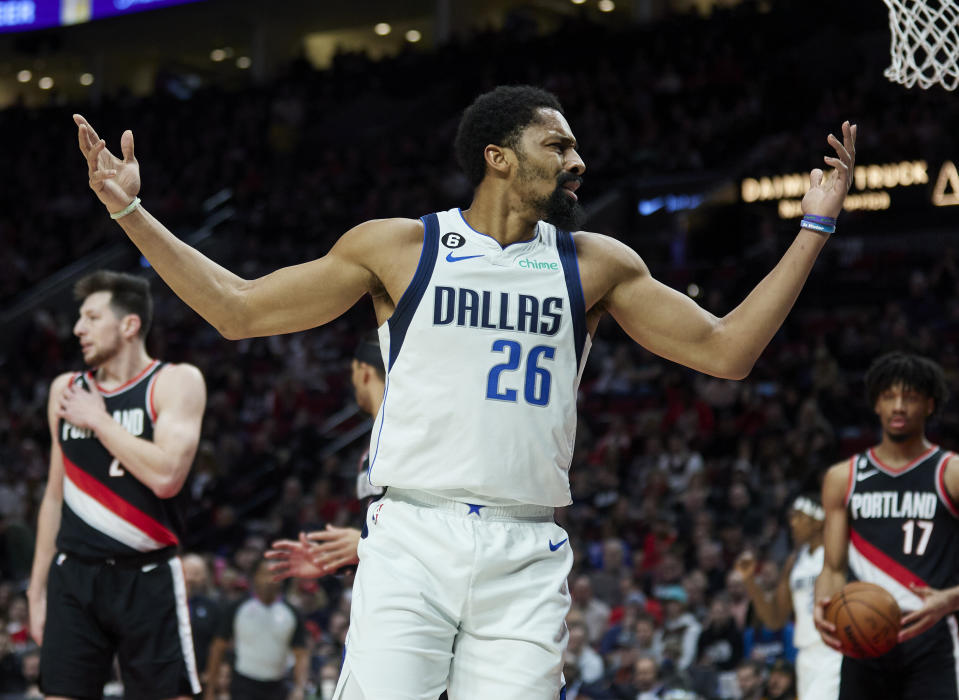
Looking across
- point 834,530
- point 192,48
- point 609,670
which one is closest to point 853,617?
point 834,530

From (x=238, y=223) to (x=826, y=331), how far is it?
12764 millimetres

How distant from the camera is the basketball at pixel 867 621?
4.84 m

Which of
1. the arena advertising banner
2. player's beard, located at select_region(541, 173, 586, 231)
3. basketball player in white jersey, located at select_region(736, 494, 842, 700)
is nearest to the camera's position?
player's beard, located at select_region(541, 173, 586, 231)

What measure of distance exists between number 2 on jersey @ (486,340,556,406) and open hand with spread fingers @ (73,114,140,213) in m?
1.06

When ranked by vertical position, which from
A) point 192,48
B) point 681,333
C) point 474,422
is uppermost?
point 192,48

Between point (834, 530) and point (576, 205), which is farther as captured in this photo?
point (834, 530)

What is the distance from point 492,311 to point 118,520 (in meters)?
2.34

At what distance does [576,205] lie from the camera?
11.2ft

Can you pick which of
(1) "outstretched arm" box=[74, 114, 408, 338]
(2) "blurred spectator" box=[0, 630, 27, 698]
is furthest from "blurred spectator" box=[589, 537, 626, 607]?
(1) "outstretched arm" box=[74, 114, 408, 338]

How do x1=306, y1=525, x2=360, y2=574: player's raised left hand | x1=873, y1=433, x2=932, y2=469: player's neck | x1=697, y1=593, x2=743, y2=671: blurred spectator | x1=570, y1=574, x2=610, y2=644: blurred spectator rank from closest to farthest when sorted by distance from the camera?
x1=306, y1=525, x2=360, y2=574: player's raised left hand, x1=873, y1=433, x2=932, y2=469: player's neck, x1=697, y1=593, x2=743, y2=671: blurred spectator, x1=570, y1=574, x2=610, y2=644: blurred spectator

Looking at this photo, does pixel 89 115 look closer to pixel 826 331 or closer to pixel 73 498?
pixel 826 331

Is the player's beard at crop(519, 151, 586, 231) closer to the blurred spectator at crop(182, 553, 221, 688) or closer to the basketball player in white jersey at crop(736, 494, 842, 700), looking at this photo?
the basketball player in white jersey at crop(736, 494, 842, 700)

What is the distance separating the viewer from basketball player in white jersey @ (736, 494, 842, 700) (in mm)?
6250

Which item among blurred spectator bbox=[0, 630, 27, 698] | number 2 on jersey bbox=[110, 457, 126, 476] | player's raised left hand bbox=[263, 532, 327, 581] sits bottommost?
blurred spectator bbox=[0, 630, 27, 698]
